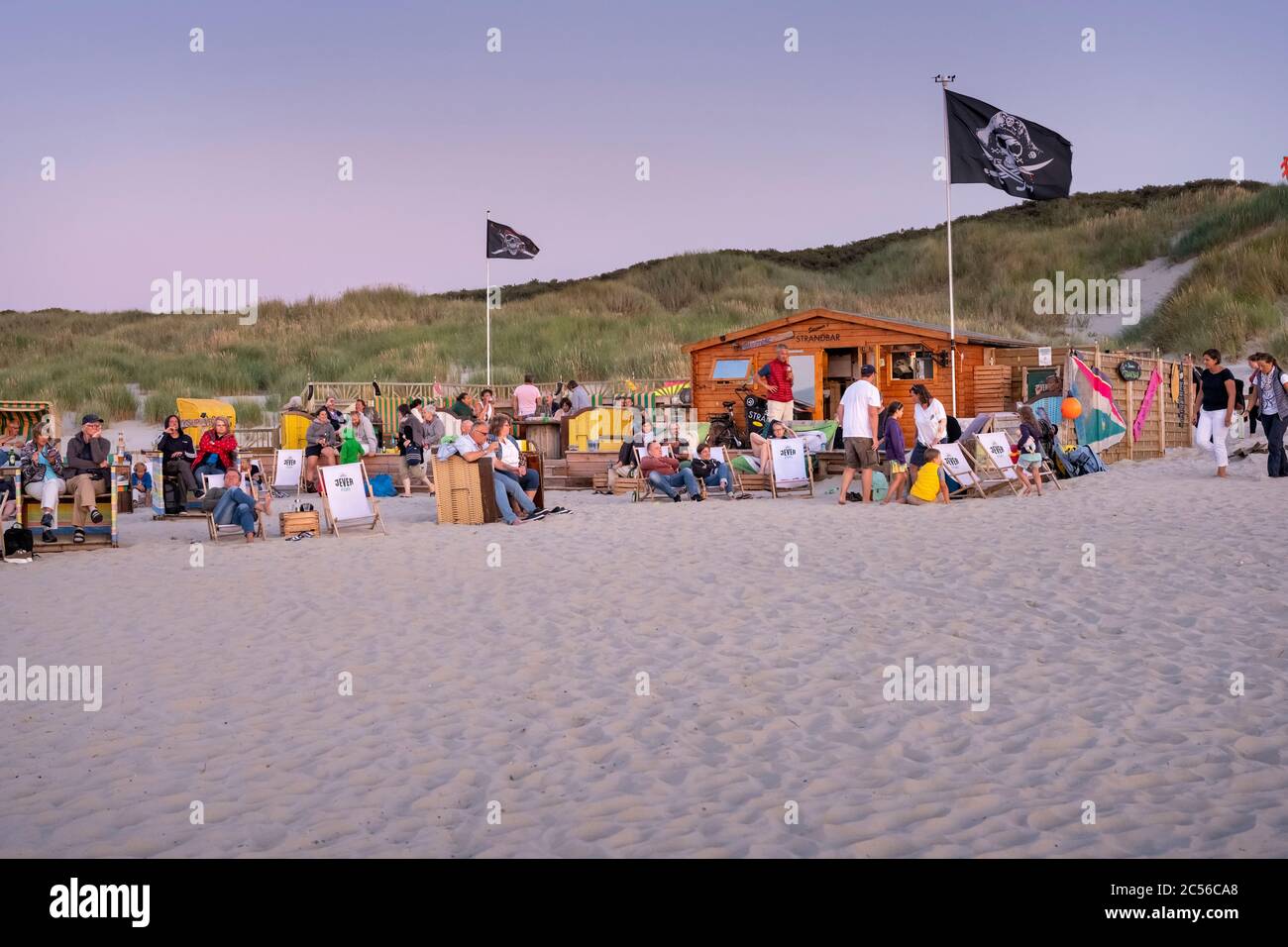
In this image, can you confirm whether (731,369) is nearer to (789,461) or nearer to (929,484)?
(789,461)

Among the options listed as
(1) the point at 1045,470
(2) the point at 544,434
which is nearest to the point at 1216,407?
(1) the point at 1045,470

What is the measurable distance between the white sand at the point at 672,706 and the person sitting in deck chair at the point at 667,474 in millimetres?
4625

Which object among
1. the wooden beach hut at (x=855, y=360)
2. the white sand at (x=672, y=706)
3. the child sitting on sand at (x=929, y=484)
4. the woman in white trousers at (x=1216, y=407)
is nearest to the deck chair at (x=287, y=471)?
the wooden beach hut at (x=855, y=360)

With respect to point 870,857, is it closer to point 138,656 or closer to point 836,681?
point 836,681

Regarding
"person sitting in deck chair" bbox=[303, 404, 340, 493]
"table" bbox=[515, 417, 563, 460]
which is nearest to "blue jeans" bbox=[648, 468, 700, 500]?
"person sitting in deck chair" bbox=[303, 404, 340, 493]

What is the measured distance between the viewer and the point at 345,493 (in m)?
11.9

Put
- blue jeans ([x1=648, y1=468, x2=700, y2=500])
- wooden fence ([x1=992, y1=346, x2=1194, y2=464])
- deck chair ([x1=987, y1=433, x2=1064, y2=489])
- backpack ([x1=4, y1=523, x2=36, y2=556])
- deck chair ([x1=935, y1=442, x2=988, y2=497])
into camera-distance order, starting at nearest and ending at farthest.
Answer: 1. backpack ([x1=4, y1=523, x2=36, y2=556])
2. deck chair ([x1=935, y1=442, x2=988, y2=497])
3. deck chair ([x1=987, y1=433, x2=1064, y2=489])
4. blue jeans ([x1=648, y1=468, x2=700, y2=500])
5. wooden fence ([x1=992, y1=346, x2=1194, y2=464])

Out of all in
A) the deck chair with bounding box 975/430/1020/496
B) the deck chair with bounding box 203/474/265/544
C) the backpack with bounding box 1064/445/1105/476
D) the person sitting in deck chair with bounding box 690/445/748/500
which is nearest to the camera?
the deck chair with bounding box 203/474/265/544

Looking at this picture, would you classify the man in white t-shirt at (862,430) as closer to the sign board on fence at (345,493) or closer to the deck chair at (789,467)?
the deck chair at (789,467)

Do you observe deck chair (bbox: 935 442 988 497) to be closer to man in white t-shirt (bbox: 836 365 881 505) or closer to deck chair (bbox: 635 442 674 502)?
man in white t-shirt (bbox: 836 365 881 505)

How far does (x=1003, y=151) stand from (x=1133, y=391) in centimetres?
463

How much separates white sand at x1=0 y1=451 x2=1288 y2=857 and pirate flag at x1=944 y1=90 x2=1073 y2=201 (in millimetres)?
8703

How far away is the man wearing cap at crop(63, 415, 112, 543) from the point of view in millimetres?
11195
